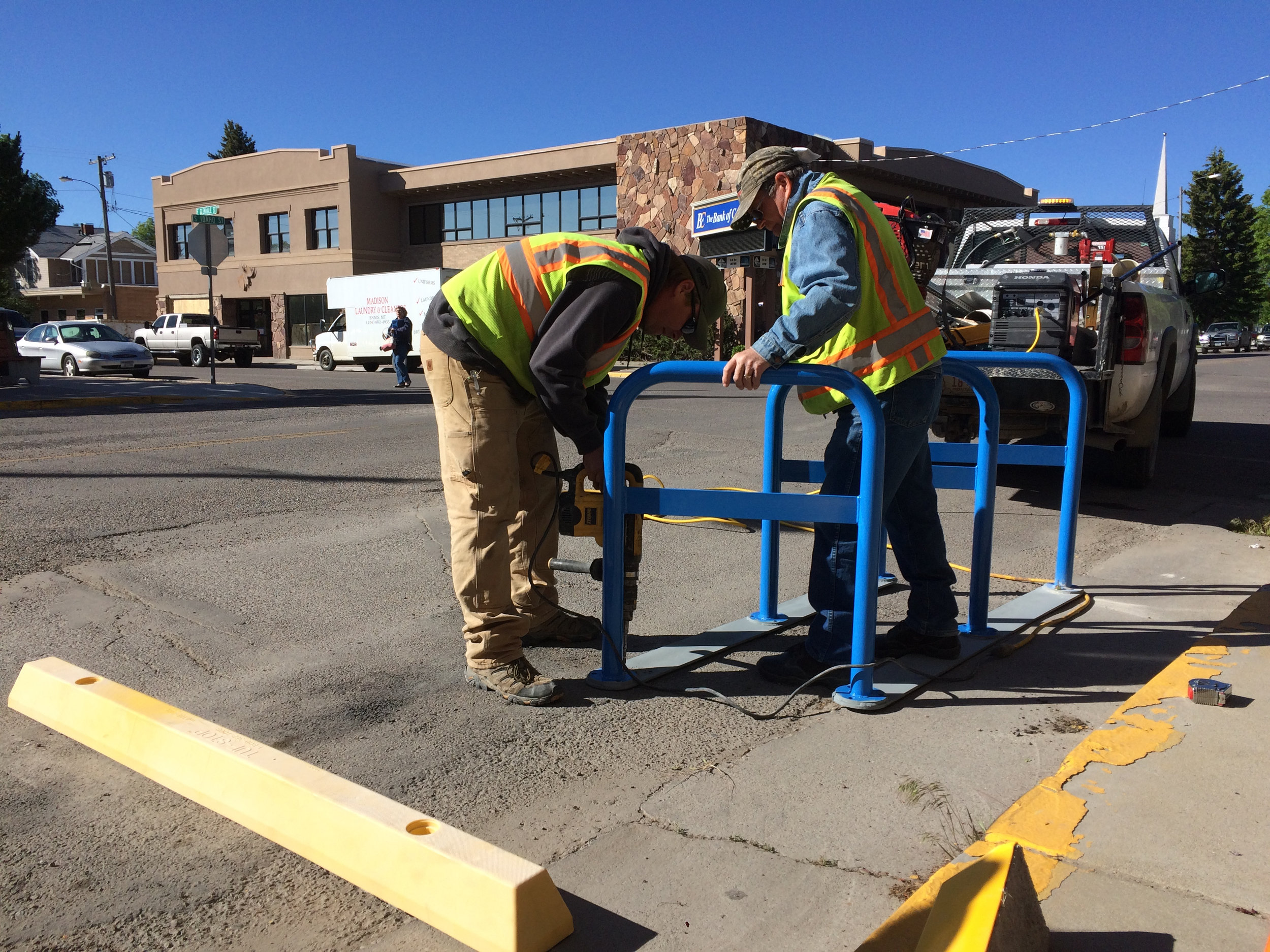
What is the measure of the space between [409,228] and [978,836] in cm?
4079

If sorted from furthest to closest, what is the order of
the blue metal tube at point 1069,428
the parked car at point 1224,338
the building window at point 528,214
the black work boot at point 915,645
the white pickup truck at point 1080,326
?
1. the parked car at point 1224,338
2. the building window at point 528,214
3. the white pickup truck at point 1080,326
4. the blue metal tube at point 1069,428
5. the black work boot at point 915,645

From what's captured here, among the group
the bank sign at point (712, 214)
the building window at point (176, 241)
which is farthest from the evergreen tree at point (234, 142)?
the bank sign at point (712, 214)

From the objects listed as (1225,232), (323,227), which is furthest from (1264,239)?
(323,227)

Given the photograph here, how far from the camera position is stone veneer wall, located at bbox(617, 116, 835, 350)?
2903cm

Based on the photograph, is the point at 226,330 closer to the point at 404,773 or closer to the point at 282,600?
the point at 282,600

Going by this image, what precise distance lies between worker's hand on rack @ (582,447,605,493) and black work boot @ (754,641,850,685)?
926 millimetres

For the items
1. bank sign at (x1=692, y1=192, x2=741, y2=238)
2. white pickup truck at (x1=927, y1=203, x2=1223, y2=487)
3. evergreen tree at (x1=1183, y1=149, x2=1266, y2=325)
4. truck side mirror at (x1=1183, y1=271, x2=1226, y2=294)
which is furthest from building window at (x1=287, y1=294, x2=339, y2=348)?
evergreen tree at (x1=1183, y1=149, x2=1266, y2=325)

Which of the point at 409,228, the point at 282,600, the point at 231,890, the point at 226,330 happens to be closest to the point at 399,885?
the point at 231,890

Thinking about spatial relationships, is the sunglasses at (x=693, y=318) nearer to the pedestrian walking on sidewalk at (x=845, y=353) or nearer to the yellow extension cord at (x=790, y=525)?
the pedestrian walking on sidewalk at (x=845, y=353)

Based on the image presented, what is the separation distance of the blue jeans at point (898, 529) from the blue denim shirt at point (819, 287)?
1.27ft

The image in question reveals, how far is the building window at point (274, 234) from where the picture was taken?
4138cm

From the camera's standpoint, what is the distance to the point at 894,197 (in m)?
33.1

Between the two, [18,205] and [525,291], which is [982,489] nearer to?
[525,291]

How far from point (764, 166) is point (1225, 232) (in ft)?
221
